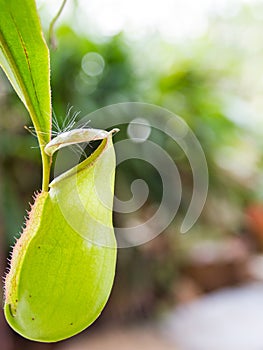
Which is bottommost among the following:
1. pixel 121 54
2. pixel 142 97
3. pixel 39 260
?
pixel 142 97

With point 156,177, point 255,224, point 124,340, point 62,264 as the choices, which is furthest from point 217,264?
point 62,264

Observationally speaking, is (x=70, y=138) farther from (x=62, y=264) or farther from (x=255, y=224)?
(x=255, y=224)

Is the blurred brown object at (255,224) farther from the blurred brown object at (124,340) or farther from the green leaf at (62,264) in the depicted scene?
the green leaf at (62,264)

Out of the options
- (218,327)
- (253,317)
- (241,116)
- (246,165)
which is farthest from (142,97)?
(253,317)

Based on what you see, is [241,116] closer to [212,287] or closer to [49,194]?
[212,287]

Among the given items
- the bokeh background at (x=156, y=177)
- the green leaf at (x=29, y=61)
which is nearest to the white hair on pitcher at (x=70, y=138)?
the green leaf at (x=29, y=61)

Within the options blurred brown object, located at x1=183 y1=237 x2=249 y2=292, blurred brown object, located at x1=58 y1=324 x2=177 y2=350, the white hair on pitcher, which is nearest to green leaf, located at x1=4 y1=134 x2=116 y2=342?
the white hair on pitcher
